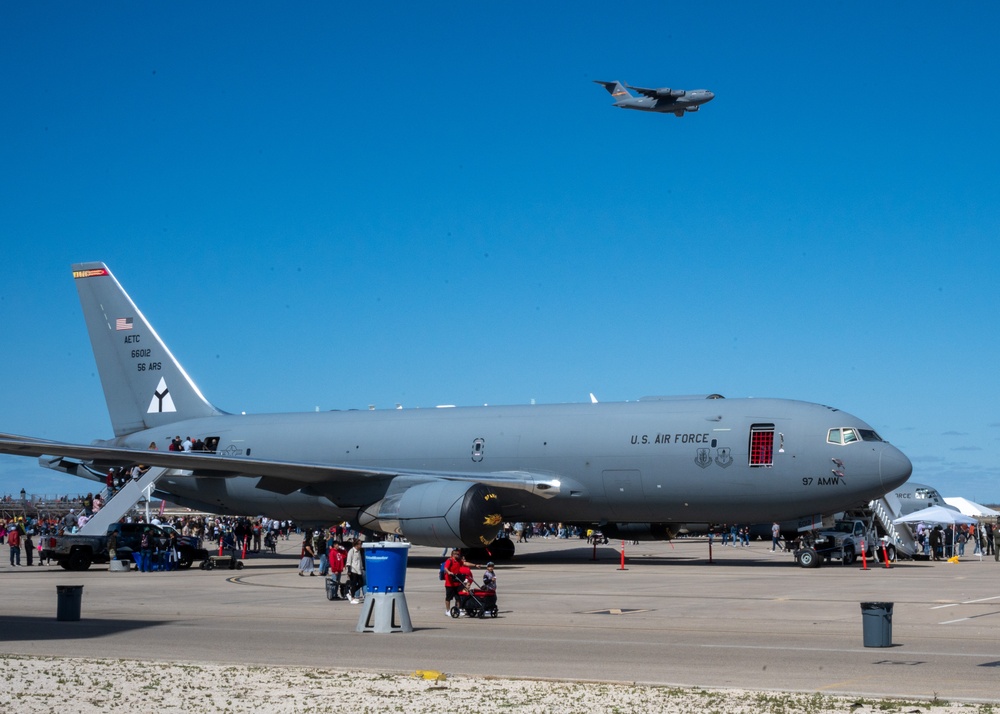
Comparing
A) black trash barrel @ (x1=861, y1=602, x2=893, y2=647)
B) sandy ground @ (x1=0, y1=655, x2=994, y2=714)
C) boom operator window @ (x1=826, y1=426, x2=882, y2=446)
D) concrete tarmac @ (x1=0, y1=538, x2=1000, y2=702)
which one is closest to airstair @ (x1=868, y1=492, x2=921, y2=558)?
boom operator window @ (x1=826, y1=426, x2=882, y2=446)

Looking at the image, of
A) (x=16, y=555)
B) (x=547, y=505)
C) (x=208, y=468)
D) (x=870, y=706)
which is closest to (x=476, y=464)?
(x=547, y=505)

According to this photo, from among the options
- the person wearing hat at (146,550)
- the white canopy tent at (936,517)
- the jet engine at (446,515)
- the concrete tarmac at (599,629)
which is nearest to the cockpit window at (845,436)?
the concrete tarmac at (599,629)

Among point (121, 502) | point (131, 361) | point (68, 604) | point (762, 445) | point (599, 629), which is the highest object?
point (131, 361)

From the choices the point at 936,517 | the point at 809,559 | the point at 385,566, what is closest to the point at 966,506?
the point at 936,517

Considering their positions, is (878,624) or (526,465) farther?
(526,465)

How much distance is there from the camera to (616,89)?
42594 millimetres

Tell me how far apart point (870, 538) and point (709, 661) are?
81.8ft

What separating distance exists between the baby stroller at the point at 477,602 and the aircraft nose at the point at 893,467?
1587cm

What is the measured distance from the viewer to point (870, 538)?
1468 inches

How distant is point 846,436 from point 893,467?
149 centimetres

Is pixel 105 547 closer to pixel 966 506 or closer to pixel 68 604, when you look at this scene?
pixel 68 604

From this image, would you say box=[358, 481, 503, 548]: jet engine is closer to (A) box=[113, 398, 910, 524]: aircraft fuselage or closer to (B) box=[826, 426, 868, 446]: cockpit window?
(A) box=[113, 398, 910, 524]: aircraft fuselage

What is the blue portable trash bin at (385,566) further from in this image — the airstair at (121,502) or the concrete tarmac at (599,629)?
the airstair at (121,502)

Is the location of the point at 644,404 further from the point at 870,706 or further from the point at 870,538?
the point at 870,706
